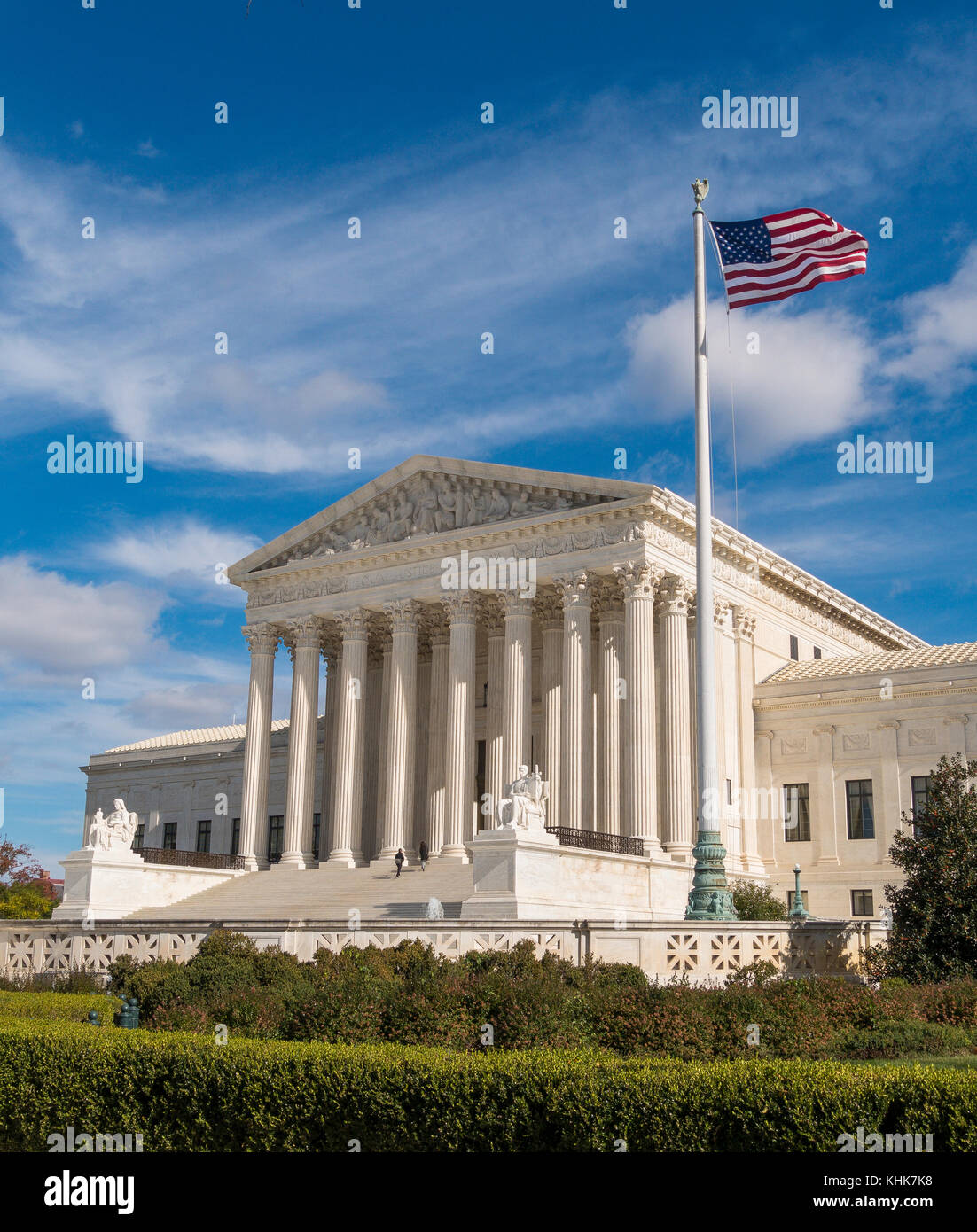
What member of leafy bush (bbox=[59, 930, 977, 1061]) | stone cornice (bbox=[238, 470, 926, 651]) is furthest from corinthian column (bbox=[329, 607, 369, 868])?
leafy bush (bbox=[59, 930, 977, 1061])

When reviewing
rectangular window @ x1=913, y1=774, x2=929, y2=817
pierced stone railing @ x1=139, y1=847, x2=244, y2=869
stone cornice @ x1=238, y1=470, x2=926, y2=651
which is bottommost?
pierced stone railing @ x1=139, y1=847, x2=244, y2=869

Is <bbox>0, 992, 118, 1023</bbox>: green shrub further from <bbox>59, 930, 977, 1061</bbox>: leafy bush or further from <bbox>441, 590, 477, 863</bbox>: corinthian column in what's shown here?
<bbox>441, 590, 477, 863</bbox>: corinthian column

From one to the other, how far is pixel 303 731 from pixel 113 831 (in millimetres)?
10847

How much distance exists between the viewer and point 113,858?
4419 centimetres

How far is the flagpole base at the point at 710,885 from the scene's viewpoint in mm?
24797

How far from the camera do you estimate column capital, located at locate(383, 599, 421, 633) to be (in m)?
50.9

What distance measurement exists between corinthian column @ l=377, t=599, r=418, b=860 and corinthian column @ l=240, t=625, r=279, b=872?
6.25 metres

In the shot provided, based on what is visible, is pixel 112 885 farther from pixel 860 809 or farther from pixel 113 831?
pixel 860 809

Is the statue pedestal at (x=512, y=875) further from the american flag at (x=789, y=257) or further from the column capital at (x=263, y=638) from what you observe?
the column capital at (x=263, y=638)

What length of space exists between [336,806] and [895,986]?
33841mm

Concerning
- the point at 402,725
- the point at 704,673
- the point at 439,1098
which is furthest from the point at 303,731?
the point at 439,1098
